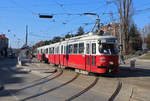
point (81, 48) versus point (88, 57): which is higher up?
point (81, 48)

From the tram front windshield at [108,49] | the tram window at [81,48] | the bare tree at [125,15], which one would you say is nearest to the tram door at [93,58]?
the tram front windshield at [108,49]

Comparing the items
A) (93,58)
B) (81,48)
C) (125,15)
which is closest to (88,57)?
Result: (93,58)

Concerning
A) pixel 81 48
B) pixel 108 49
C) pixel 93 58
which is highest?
pixel 81 48

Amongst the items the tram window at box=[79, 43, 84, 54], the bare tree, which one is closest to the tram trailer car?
the tram window at box=[79, 43, 84, 54]

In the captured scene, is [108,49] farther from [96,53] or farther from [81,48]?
[81,48]

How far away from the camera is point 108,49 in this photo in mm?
14055

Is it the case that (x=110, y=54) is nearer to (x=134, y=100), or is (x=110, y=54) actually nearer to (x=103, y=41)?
(x=103, y=41)

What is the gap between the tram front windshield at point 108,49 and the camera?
1392 cm

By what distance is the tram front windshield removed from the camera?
13.9 m

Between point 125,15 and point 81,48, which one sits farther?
point 125,15

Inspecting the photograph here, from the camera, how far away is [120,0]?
3581cm

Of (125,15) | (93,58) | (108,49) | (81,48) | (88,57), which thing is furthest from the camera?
(125,15)

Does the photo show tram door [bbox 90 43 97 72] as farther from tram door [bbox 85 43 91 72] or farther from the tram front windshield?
the tram front windshield

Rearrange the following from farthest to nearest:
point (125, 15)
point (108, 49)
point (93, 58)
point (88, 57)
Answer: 1. point (125, 15)
2. point (88, 57)
3. point (93, 58)
4. point (108, 49)
